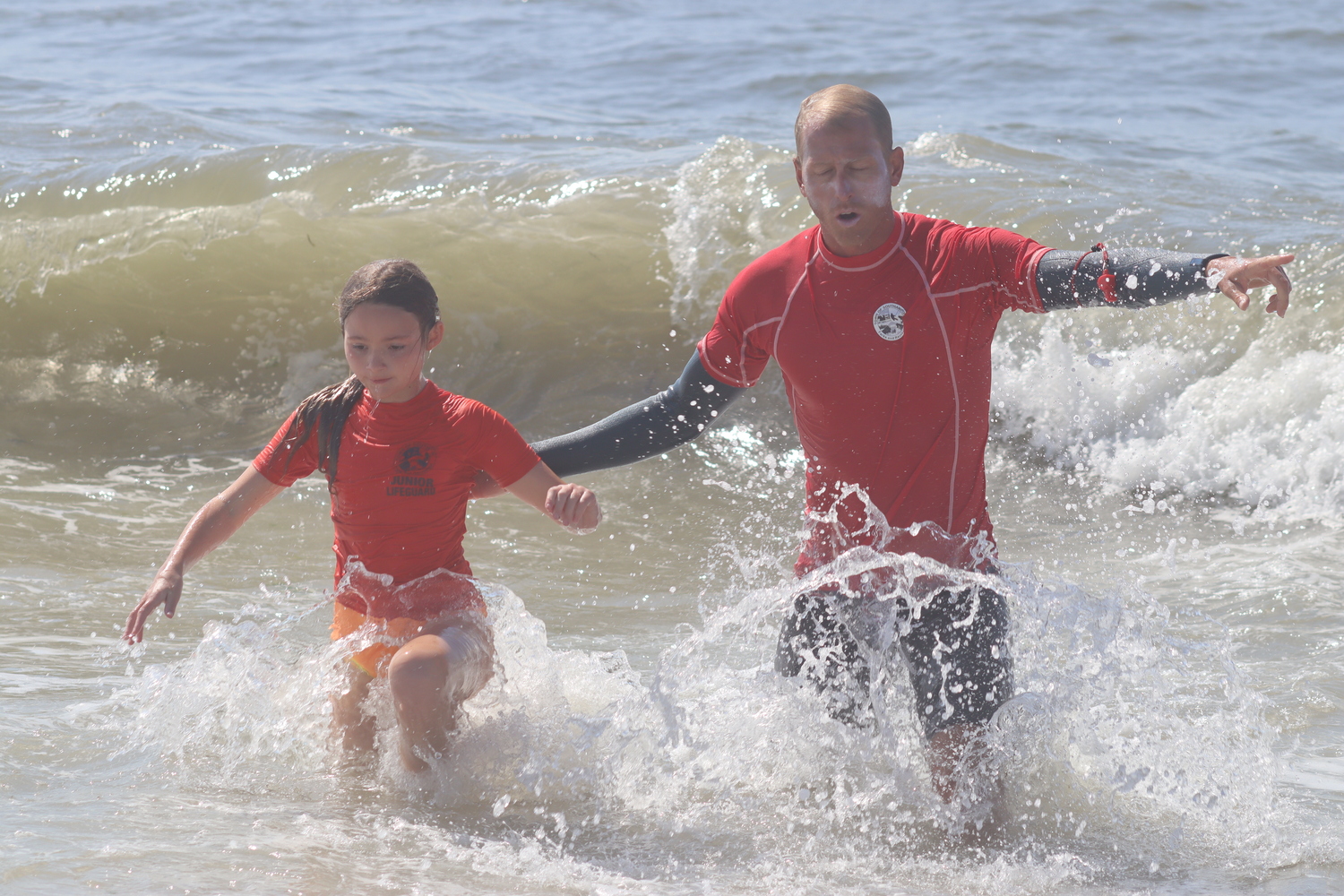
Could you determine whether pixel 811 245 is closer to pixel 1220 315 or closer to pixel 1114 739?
pixel 1114 739

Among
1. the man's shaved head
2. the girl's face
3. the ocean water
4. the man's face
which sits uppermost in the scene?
the man's shaved head

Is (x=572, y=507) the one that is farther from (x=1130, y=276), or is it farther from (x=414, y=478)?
(x=1130, y=276)

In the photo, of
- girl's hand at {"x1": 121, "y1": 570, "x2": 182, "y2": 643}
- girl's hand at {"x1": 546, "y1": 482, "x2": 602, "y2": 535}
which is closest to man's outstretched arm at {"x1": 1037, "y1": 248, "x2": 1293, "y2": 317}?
girl's hand at {"x1": 546, "y1": 482, "x2": 602, "y2": 535}

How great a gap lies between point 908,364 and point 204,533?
1855mm

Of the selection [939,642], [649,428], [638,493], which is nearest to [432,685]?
[649,428]

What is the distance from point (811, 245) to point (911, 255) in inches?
9.8

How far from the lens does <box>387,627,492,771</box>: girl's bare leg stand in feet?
10.5

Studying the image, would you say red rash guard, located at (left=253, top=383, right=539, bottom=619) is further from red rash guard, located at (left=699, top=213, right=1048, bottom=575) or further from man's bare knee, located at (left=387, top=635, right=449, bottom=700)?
red rash guard, located at (left=699, top=213, right=1048, bottom=575)

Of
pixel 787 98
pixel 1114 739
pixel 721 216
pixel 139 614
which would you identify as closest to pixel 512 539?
pixel 139 614

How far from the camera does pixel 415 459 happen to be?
11.2 feet

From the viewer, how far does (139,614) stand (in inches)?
126

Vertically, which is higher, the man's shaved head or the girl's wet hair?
the man's shaved head

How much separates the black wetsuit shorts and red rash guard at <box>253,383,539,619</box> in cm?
91

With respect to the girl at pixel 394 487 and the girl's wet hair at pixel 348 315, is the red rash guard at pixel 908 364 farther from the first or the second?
the girl's wet hair at pixel 348 315
